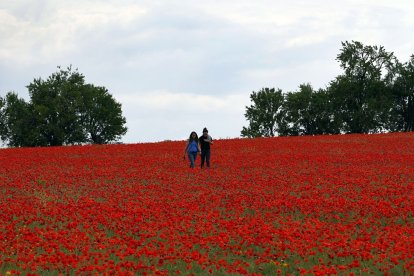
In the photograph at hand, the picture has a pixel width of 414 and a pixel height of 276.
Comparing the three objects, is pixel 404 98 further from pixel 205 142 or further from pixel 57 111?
pixel 205 142

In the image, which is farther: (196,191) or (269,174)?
(269,174)

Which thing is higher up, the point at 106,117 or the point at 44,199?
the point at 106,117

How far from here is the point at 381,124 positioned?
78812 mm

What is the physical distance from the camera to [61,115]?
253 ft

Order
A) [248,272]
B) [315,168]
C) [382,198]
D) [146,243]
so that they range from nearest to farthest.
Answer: [248,272] < [146,243] < [382,198] < [315,168]

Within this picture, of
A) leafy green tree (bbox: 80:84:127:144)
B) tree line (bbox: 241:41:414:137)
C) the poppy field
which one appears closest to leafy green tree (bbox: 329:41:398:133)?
tree line (bbox: 241:41:414:137)

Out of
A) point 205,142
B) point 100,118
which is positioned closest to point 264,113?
point 100,118

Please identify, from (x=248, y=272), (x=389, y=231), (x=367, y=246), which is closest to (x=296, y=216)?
(x=389, y=231)

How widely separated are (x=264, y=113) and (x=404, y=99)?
19892 mm

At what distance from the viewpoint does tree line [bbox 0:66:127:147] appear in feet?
250

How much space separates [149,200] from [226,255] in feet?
23.8

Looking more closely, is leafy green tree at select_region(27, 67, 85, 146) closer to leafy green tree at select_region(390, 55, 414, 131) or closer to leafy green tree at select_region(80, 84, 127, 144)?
leafy green tree at select_region(80, 84, 127, 144)

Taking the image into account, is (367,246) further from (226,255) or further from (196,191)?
(196,191)

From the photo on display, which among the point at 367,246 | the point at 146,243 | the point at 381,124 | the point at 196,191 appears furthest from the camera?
the point at 381,124
